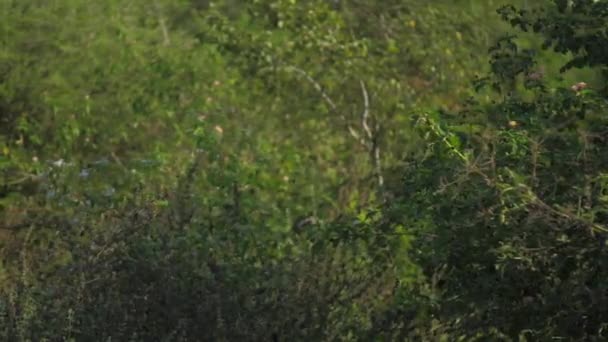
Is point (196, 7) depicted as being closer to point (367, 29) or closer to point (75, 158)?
point (367, 29)

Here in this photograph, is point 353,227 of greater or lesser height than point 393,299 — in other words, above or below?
above

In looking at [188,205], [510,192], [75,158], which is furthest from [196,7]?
[510,192]

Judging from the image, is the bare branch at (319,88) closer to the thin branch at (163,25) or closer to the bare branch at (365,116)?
the bare branch at (365,116)

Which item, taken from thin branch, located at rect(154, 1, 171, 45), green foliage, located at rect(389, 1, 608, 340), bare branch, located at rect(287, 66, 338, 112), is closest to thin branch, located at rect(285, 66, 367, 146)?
bare branch, located at rect(287, 66, 338, 112)

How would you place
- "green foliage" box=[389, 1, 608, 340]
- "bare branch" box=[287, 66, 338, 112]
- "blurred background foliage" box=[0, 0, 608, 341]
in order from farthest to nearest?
"bare branch" box=[287, 66, 338, 112] < "blurred background foliage" box=[0, 0, 608, 341] < "green foliage" box=[389, 1, 608, 340]

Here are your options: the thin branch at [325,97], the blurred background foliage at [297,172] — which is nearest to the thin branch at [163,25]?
the blurred background foliage at [297,172]

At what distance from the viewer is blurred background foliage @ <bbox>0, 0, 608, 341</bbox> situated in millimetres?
4742

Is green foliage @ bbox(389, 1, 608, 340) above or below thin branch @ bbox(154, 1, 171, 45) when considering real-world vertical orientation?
above

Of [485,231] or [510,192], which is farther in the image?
[485,231]

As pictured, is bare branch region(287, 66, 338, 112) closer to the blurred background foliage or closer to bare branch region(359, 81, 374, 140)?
the blurred background foliage

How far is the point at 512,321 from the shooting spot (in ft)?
16.1

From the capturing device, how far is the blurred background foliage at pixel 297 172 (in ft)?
15.6

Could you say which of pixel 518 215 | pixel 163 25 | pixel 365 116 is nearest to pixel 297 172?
pixel 365 116

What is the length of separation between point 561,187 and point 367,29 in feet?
18.0
